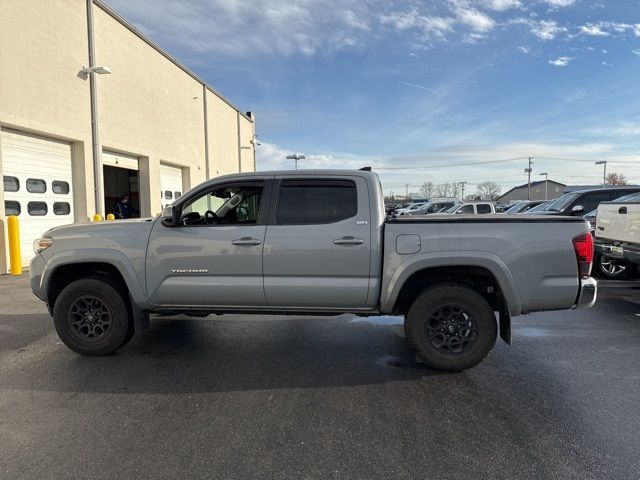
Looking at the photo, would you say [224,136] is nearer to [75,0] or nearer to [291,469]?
[75,0]

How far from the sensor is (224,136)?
93.9 feet

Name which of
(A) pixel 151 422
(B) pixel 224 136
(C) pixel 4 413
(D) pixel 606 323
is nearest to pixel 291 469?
(A) pixel 151 422

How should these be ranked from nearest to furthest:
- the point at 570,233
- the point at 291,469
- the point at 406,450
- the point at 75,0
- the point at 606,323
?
the point at 291,469, the point at 406,450, the point at 570,233, the point at 606,323, the point at 75,0

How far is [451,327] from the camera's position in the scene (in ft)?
14.5

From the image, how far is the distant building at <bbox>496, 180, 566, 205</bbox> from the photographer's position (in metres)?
112

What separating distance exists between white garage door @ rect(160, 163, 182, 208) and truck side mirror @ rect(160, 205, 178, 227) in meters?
16.6

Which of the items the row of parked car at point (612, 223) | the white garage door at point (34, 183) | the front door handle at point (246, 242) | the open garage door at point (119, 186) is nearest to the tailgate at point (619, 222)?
the row of parked car at point (612, 223)

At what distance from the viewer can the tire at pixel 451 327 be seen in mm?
4336

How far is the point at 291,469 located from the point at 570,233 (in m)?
3.23

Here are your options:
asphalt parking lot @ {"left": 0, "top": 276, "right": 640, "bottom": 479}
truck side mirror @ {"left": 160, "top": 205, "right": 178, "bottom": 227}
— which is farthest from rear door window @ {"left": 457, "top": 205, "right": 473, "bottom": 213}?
truck side mirror @ {"left": 160, "top": 205, "right": 178, "bottom": 227}

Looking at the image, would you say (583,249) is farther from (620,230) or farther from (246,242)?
(620,230)

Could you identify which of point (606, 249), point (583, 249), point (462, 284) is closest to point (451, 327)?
point (462, 284)

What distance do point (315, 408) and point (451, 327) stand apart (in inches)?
63.3

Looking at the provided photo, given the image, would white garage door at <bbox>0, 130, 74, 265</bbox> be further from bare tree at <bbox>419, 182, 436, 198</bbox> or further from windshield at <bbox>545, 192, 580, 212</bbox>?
bare tree at <bbox>419, 182, 436, 198</bbox>
